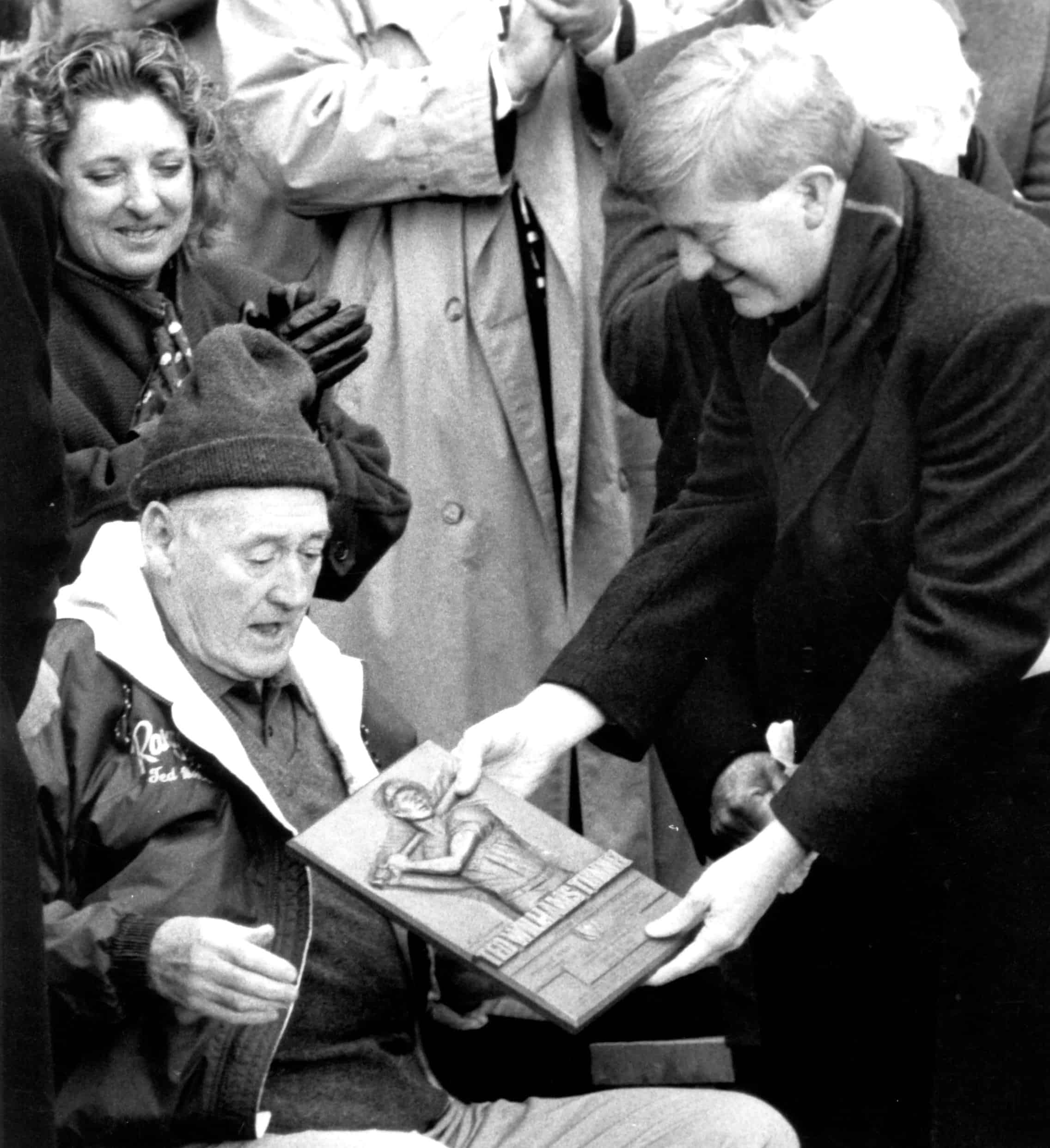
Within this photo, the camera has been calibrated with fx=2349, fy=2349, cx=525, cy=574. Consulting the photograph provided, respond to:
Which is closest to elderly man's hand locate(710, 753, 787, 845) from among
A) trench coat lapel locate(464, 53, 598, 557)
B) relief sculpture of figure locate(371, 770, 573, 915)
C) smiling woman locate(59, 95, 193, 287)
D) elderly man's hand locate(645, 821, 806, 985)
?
elderly man's hand locate(645, 821, 806, 985)

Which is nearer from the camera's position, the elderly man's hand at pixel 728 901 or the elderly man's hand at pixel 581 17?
the elderly man's hand at pixel 728 901

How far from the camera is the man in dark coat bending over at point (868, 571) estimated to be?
3.02 metres

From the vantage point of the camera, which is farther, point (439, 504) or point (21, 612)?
point (439, 504)

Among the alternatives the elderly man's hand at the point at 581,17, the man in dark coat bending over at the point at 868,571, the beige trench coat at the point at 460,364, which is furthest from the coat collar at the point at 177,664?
the elderly man's hand at the point at 581,17

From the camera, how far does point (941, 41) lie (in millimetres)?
3467

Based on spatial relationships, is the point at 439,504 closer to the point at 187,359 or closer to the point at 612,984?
the point at 187,359

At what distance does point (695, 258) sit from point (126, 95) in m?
1.12

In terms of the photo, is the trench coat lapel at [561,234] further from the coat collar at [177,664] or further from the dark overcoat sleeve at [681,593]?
the coat collar at [177,664]

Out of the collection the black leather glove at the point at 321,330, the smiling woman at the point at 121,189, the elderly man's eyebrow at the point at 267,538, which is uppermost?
the smiling woman at the point at 121,189

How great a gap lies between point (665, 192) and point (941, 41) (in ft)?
2.16

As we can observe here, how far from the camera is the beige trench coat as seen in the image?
4148 millimetres

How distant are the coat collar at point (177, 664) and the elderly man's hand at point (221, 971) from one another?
24cm

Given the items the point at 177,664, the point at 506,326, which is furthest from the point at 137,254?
the point at 177,664

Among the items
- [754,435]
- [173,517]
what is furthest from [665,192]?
[173,517]
